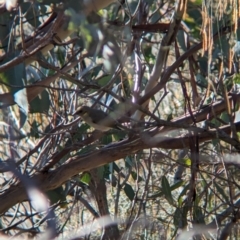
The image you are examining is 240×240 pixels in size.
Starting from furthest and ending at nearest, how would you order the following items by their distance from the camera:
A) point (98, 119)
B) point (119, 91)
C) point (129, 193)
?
point (129, 193)
point (119, 91)
point (98, 119)

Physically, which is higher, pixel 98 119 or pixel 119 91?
pixel 119 91

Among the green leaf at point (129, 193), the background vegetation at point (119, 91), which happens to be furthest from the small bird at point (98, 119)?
the green leaf at point (129, 193)

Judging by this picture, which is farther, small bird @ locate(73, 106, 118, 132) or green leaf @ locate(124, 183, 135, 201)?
green leaf @ locate(124, 183, 135, 201)

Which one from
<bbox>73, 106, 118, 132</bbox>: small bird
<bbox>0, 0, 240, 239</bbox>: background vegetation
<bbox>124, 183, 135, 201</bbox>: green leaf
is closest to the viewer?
<bbox>0, 0, 240, 239</bbox>: background vegetation

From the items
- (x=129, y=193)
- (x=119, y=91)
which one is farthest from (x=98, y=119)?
(x=129, y=193)

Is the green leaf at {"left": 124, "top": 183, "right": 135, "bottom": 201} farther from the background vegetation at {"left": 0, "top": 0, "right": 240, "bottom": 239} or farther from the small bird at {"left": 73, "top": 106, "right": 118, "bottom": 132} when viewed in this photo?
the small bird at {"left": 73, "top": 106, "right": 118, "bottom": 132}

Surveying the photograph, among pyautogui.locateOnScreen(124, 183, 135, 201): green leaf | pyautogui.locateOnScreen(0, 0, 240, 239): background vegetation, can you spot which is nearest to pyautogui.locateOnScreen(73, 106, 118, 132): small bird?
pyautogui.locateOnScreen(0, 0, 240, 239): background vegetation

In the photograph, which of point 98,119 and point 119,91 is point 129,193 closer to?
point 119,91

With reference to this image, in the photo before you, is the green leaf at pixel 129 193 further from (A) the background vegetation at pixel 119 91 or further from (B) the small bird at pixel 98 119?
(B) the small bird at pixel 98 119

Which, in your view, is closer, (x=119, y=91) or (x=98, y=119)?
(x=98, y=119)

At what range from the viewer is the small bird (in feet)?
4.54

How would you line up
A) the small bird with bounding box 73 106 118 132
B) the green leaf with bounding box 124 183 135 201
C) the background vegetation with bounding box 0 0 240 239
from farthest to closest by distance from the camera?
1. the green leaf with bounding box 124 183 135 201
2. the small bird with bounding box 73 106 118 132
3. the background vegetation with bounding box 0 0 240 239

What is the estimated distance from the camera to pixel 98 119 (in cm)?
145

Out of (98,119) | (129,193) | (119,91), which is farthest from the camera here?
(129,193)
